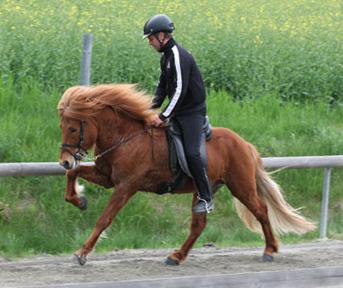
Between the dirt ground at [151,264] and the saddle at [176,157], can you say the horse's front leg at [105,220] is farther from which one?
the saddle at [176,157]

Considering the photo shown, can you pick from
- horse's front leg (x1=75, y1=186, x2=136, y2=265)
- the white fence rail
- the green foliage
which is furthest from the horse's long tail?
the green foliage

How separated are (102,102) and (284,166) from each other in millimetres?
2720

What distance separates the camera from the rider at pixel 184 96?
640cm

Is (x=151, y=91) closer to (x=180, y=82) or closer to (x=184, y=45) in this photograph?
(x=184, y=45)

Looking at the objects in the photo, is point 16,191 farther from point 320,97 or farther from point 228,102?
point 320,97

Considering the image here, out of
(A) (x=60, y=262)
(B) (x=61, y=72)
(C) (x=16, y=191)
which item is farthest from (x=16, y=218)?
(B) (x=61, y=72)

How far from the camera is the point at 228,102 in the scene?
10.6 metres

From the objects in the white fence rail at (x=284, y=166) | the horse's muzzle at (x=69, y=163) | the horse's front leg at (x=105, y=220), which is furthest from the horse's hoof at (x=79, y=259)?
the white fence rail at (x=284, y=166)

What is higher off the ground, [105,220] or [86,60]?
[86,60]

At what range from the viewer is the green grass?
7.88m

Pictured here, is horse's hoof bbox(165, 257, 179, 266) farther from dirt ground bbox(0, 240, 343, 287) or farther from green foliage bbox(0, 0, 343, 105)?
green foliage bbox(0, 0, 343, 105)

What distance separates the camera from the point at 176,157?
21.5ft

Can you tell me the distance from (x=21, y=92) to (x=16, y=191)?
7.19ft

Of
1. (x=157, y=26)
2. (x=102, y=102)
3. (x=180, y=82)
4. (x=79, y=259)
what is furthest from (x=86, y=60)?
(x=79, y=259)
